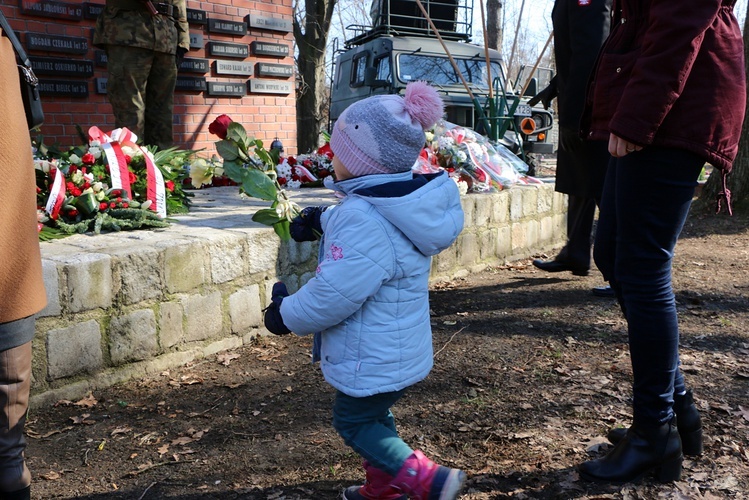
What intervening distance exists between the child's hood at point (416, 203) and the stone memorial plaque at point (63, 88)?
5164 mm

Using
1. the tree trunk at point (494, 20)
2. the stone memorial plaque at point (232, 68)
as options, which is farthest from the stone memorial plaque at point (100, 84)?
the tree trunk at point (494, 20)

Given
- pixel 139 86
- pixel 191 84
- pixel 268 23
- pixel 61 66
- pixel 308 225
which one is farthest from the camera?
pixel 268 23

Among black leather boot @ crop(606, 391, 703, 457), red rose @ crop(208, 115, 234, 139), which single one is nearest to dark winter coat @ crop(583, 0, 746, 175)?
black leather boot @ crop(606, 391, 703, 457)

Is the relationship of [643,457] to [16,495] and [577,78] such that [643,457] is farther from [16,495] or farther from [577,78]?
[577,78]

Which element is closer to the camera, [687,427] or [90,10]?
[687,427]

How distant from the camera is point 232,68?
7312 millimetres

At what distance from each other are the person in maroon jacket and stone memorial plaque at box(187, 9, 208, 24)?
5.54 m

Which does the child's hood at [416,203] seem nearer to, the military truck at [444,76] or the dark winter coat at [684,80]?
the dark winter coat at [684,80]

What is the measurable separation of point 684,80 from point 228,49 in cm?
604

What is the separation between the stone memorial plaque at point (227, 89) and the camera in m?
7.20

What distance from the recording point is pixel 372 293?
5.82 ft

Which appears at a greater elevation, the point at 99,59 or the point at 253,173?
the point at 99,59

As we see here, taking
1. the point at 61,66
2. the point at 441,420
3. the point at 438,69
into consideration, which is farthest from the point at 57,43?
the point at 438,69

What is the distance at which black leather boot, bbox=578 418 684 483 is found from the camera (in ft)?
6.81
